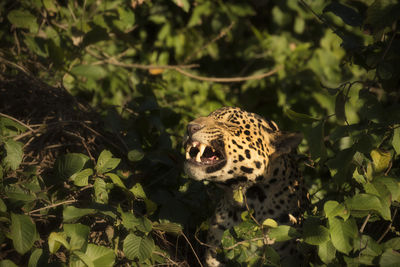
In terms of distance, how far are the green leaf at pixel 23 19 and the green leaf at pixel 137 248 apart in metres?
2.20

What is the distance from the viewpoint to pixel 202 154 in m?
2.69

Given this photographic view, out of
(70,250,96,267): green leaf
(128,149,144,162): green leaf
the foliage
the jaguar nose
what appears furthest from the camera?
(128,149,144,162): green leaf

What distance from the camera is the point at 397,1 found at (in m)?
2.37

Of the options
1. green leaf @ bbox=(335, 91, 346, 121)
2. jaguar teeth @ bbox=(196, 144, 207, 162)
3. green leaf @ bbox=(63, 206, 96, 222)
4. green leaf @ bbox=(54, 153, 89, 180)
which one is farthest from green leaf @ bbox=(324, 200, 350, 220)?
green leaf @ bbox=(54, 153, 89, 180)

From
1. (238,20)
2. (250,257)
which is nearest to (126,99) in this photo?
(238,20)

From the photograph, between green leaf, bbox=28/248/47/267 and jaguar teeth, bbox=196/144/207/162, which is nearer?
green leaf, bbox=28/248/47/267

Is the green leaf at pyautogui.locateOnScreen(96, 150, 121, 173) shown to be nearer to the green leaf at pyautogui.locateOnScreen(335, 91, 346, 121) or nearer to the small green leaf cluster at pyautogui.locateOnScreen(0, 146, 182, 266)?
the small green leaf cluster at pyautogui.locateOnScreen(0, 146, 182, 266)

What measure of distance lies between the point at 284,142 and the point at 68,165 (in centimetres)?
118

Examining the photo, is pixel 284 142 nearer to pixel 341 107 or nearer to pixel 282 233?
pixel 341 107

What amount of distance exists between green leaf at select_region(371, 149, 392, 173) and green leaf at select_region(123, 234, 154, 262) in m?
1.23

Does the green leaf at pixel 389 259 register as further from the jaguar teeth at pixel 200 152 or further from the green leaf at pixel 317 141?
the jaguar teeth at pixel 200 152

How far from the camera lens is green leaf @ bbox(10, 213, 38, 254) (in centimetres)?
218

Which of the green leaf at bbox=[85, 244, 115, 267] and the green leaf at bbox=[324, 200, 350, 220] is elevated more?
the green leaf at bbox=[324, 200, 350, 220]

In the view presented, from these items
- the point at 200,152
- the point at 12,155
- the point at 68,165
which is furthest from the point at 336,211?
the point at 12,155
